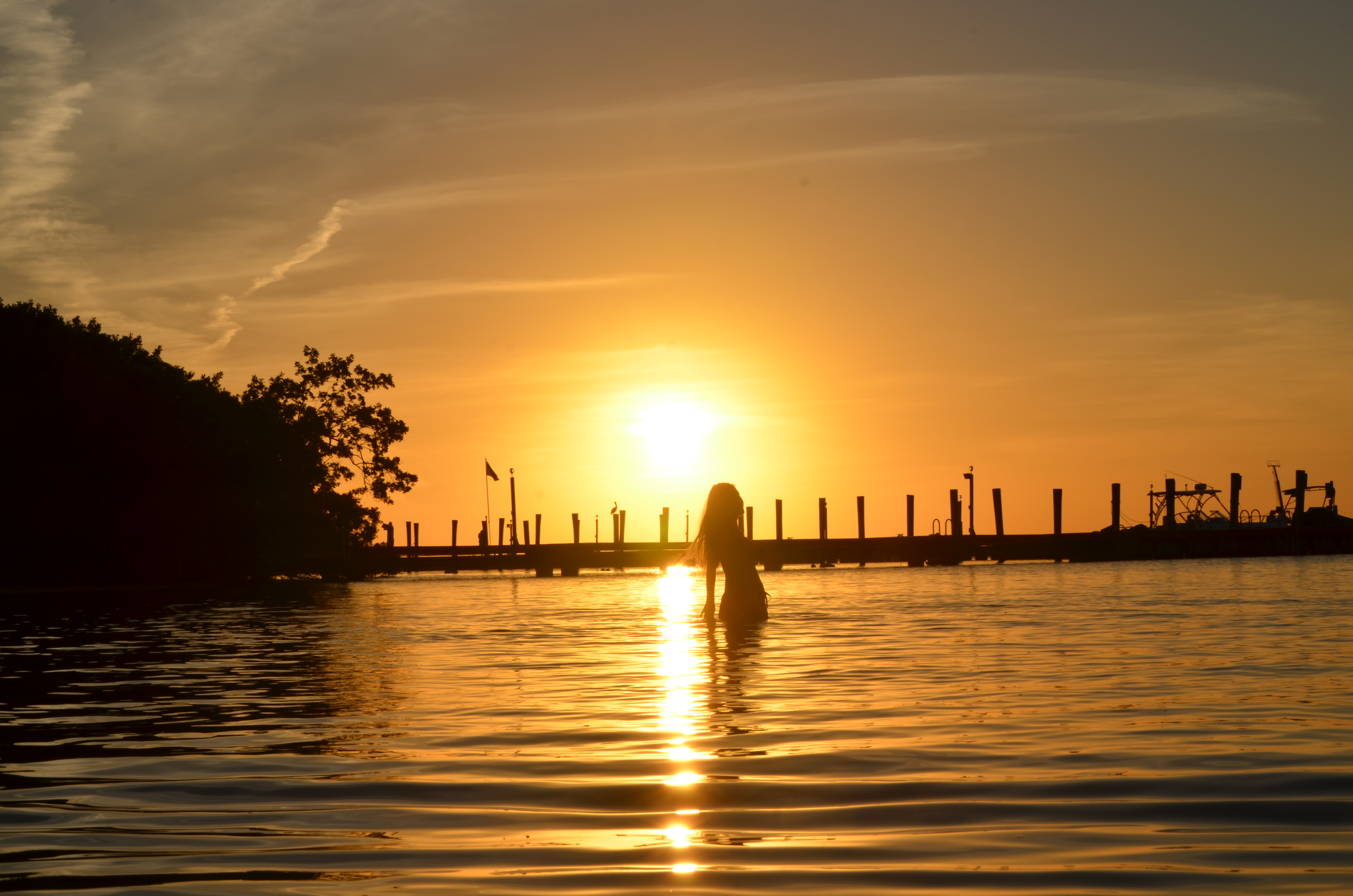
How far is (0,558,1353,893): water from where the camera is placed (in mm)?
4527

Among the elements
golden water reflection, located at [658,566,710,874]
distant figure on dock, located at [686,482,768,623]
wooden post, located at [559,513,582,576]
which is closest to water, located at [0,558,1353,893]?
golden water reflection, located at [658,566,710,874]

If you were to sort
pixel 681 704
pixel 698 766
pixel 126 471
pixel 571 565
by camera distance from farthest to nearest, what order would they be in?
1. pixel 571 565
2. pixel 126 471
3. pixel 681 704
4. pixel 698 766

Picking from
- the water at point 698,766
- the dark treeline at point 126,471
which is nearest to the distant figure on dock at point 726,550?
the water at point 698,766

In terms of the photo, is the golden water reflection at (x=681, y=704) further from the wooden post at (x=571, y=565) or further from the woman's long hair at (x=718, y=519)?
the wooden post at (x=571, y=565)

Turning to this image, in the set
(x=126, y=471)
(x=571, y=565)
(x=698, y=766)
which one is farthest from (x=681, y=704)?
(x=571, y=565)

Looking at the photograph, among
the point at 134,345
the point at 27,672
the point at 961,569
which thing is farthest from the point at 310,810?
the point at 961,569

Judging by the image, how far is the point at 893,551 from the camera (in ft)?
255

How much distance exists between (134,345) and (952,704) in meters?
48.0

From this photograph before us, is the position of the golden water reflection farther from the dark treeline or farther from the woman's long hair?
the dark treeline

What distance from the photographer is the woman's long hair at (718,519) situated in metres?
16.5

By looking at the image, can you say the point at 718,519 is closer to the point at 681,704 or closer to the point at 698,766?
the point at 681,704

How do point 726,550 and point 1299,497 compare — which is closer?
point 726,550

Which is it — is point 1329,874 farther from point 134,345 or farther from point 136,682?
point 134,345

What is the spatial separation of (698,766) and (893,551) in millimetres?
72193
